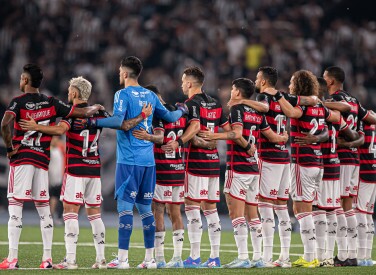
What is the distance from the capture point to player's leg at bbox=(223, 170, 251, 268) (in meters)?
12.0

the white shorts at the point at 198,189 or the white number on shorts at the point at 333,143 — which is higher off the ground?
the white number on shorts at the point at 333,143

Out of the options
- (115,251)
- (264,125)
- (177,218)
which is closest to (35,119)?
(177,218)

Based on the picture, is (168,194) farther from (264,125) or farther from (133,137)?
(264,125)

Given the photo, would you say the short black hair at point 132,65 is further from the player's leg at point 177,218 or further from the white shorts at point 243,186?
the white shorts at point 243,186

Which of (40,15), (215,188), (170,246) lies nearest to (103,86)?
(40,15)

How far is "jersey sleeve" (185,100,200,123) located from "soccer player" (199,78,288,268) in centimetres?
23

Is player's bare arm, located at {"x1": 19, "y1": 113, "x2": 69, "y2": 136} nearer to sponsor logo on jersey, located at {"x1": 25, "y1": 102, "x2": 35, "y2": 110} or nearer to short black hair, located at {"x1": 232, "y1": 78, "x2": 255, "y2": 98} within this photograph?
sponsor logo on jersey, located at {"x1": 25, "y1": 102, "x2": 35, "y2": 110}

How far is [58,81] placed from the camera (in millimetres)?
23703

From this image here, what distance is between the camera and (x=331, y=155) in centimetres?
1298

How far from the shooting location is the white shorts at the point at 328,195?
1282cm

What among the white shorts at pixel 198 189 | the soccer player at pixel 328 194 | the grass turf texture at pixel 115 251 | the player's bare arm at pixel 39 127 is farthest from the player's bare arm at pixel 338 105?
the player's bare arm at pixel 39 127

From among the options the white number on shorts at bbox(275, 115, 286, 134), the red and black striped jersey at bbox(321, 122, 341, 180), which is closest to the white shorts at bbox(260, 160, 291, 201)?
the white number on shorts at bbox(275, 115, 286, 134)

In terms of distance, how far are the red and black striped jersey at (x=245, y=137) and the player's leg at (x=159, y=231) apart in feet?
3.54

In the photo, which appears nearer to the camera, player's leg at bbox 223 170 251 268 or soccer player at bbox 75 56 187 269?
soccer player at bbox 75 56 187 269
